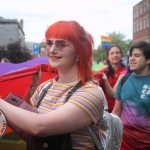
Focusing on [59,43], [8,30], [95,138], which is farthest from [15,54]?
[8,30]

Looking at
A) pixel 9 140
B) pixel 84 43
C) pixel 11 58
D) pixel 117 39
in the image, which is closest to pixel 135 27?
pixel 117 39

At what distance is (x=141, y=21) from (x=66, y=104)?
53583mm

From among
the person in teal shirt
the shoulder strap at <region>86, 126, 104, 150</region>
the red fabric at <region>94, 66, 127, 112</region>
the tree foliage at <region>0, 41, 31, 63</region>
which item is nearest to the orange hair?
the shoulder strap at <region>86, 126, 104, 150</region>

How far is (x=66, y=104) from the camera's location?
1.48 m

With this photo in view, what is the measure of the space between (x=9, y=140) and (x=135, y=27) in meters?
52.9

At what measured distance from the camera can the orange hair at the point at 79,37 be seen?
1.60 meters

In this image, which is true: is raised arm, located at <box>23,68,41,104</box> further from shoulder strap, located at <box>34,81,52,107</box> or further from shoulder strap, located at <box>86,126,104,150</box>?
shoulder strap, located at <box>86,126,104,150</box>

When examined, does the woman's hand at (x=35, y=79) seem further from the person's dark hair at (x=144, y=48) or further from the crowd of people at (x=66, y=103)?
the person's dark hair at (x=144, y=48)

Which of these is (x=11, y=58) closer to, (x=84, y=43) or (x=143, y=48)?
(x=143, y=48)

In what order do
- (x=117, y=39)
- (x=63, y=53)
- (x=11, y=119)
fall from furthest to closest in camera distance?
(x=117, y=39) < (x=63, y=53) < (x=11, y=119)

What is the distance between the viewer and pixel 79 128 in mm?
1497

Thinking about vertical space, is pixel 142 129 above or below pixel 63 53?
below

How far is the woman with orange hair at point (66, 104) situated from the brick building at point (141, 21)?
46816 millimetres

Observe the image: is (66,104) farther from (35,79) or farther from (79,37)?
(35,79)
